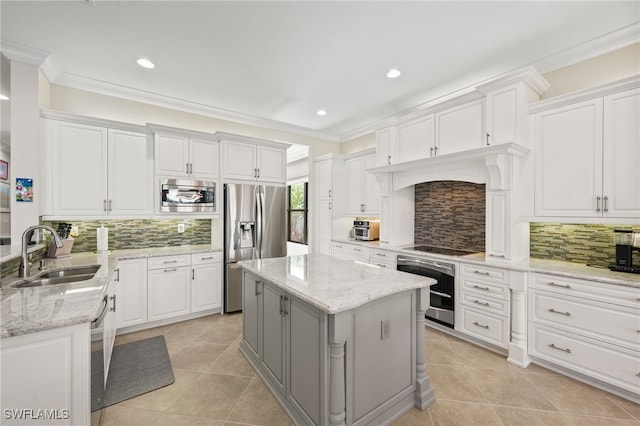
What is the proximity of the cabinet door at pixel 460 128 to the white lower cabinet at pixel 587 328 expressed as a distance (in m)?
1.58

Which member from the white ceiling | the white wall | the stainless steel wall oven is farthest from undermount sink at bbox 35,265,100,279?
the stainless steel wall oven

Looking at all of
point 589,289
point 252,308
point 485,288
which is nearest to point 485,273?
point 485,288

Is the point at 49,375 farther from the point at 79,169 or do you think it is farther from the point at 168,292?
the point at 79,169

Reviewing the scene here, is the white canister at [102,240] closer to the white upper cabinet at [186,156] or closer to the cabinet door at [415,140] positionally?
the white upper cabinet at [186,156]

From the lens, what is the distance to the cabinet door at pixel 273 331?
2.08m

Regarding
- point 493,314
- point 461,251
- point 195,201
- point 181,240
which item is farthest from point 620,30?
point 181,240

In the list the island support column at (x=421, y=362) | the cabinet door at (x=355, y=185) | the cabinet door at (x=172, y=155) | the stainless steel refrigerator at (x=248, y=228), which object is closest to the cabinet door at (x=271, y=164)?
the stainless steel refrigerator at (x=248, y=228)

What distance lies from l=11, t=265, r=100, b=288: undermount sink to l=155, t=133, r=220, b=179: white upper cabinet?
1465 mm

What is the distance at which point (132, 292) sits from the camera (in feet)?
10.9

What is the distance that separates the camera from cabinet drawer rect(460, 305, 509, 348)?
2.75 m

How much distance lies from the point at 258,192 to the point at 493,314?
11.0 feet

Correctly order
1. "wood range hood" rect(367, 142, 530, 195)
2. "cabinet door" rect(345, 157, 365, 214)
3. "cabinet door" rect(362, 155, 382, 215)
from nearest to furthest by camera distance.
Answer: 1. "wood range hood" rect(367, 142, 530, 195)
2. "cabinet door" rect(362, 155, 382, 215)
3. "cabinet door" rect(345, 157, 365, 214)

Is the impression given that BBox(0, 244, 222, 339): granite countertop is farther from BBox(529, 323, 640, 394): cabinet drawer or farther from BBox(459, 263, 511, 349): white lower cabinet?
BBox(529, 323, 640, 394): cabinet drawer

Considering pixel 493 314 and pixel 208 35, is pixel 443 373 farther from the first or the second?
pixel 208 35
